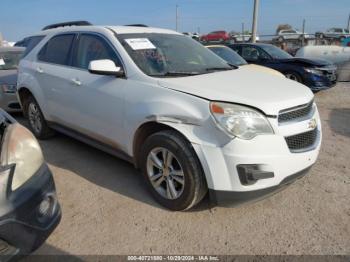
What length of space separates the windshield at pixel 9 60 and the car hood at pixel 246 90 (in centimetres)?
571

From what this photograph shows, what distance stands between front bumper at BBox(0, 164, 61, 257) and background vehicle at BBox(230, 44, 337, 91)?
7.72m

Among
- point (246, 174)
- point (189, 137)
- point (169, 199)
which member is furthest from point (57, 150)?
point (246, 174)

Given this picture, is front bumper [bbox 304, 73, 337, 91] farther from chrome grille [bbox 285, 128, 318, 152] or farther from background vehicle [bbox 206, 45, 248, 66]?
chrome grille [bbox 285, 128, 318, 152]

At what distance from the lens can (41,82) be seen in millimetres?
4598

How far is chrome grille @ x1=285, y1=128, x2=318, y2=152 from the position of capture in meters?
2.63

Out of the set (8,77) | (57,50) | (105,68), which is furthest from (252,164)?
(8,77)

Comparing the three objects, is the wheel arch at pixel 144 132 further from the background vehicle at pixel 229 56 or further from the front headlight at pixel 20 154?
the background vehicle at pixel 229 56

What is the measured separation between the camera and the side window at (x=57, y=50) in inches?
166

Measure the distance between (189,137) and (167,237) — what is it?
881mm

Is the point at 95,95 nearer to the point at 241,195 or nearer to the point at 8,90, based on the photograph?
the point at 241,195

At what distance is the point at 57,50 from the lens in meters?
4.45

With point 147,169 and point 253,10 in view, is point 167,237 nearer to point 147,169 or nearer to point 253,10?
point 147,169

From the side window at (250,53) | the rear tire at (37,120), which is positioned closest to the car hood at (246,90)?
the rear tire at (37,120)

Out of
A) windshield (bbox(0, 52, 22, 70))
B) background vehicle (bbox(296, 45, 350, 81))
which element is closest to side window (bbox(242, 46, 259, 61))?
background vehicle (bbox(296, 45, 350, 81))
